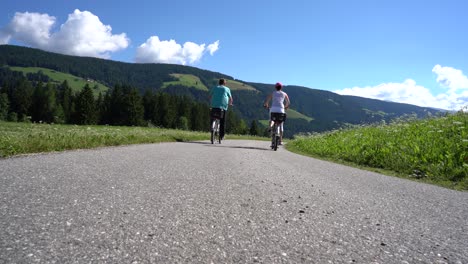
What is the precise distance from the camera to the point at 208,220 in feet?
9.05

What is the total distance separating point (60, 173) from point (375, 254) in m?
4.09

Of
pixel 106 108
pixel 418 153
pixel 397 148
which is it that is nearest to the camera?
pixel 418 153

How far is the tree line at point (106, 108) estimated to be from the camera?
87.1m

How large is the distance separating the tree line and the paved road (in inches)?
3512

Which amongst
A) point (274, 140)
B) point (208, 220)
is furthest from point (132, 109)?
point (208, 220)

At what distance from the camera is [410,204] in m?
4.12

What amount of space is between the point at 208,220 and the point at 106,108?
327 ft

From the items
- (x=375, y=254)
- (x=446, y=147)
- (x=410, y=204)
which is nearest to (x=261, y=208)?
(x=375, y=254)

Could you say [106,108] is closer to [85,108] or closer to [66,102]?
[85,108]

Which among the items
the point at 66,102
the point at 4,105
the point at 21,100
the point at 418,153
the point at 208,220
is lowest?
the point at 4,105

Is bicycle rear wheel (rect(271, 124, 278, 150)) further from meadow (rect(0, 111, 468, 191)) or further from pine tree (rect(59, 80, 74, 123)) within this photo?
pine tree (rect(59, 80, 74, 123))

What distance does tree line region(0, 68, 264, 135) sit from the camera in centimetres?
8712

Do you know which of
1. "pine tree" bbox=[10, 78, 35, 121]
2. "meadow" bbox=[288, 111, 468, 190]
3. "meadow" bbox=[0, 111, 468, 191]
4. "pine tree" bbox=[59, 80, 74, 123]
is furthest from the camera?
"pine tree" bbox=[10, 78, 35, 121]

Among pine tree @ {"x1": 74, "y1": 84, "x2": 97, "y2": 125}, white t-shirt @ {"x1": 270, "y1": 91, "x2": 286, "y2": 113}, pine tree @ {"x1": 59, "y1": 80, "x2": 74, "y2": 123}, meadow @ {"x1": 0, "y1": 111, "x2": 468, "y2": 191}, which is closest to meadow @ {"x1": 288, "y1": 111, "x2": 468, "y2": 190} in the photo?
Result: meadow @ {"x1": 0, "y1": 111, "x2": 468, "y2": 191}
